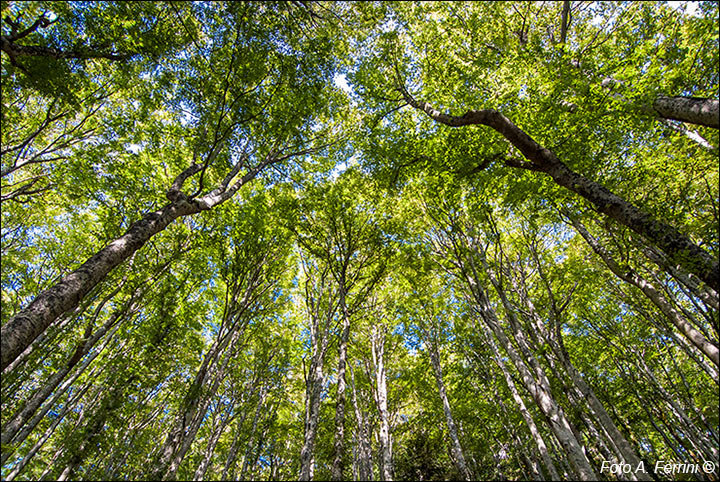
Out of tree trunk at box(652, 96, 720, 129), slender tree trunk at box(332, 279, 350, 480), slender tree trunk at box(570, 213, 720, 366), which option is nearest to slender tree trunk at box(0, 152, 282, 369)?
slender tree trunk at box(332, 279, 350, 480)

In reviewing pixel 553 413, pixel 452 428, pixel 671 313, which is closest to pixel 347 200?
pixel 553 413

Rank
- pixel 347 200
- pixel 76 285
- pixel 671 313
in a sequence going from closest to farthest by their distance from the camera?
pixel 76 285, pixel 671 313, pixel 347 200

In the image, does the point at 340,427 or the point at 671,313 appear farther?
the point at 340,427

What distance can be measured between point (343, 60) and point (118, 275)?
10.1m

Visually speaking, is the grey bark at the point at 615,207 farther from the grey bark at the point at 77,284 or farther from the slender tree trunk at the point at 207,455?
the slender tree trunk at the point at 207,455

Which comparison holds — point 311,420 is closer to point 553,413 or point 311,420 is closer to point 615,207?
point 553,413

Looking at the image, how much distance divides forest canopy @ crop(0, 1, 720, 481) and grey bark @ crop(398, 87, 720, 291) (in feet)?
0.11

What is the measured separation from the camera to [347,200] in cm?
1089

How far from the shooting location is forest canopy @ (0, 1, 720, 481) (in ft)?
19.1

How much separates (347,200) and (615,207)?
801 centimetres

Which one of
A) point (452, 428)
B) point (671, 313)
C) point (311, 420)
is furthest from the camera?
point (452, 428)

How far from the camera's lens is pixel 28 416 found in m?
6.82

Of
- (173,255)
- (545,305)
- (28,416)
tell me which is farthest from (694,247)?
(28,416)

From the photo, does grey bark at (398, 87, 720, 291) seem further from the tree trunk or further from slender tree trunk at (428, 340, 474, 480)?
slender tree trunk at (428, 340, 474, 480)
